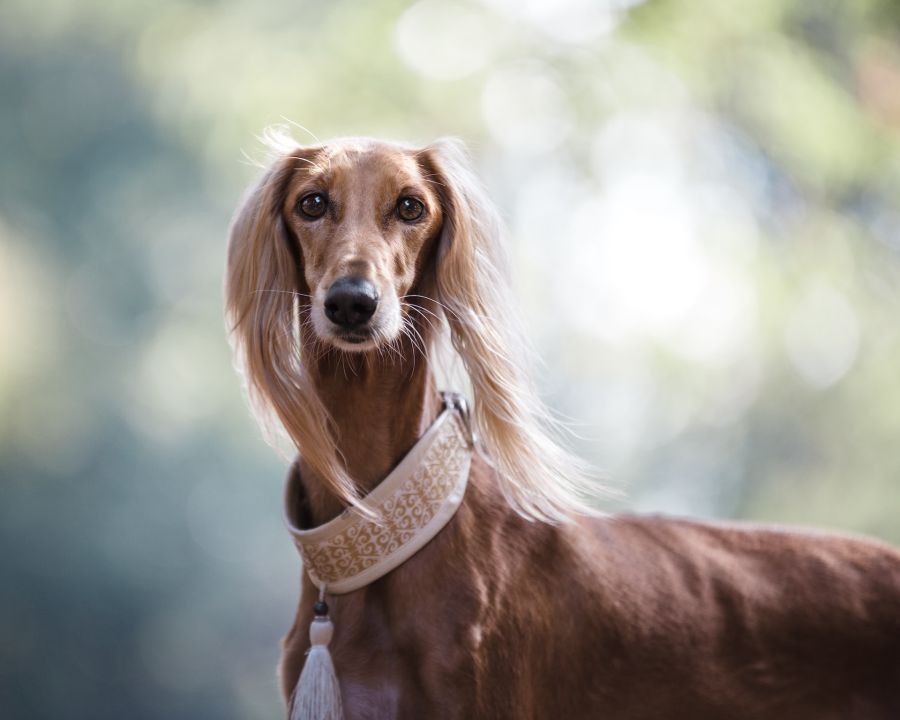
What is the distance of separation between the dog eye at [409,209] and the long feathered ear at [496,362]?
0.27 ft

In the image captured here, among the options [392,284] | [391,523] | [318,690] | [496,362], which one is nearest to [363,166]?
[392,284]

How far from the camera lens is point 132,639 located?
6207mm

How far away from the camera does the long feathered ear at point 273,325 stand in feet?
5.76

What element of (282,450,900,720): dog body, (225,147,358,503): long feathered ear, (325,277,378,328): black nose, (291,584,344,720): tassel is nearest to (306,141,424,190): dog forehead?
(225,147,358,503): long feathered ear

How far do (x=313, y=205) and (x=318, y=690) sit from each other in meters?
0.85

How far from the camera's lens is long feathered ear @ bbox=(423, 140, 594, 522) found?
1.82 m

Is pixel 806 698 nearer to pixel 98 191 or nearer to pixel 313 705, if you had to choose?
pixel 313 705

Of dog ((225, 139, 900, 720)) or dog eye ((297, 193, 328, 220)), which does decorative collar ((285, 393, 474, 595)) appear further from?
dog eye ((297, 193, 328, 220))

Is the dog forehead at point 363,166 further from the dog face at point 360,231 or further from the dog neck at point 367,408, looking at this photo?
the dog neck at point 367,408

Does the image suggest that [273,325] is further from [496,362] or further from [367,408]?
[496,362]

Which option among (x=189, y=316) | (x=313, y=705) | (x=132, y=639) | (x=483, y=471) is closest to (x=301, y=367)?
(x=483, y=471)

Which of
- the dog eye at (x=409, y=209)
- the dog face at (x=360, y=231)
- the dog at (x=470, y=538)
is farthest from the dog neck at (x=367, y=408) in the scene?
the dog eye at (x=409, y=209)

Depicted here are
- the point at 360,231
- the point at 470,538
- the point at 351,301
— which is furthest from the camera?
the point at 470,538

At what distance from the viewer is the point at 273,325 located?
179 cm
